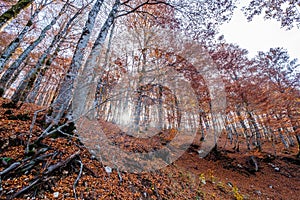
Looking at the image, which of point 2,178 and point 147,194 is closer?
point 2,178

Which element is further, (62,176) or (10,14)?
(10,14)

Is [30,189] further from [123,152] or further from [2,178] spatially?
[123,152]

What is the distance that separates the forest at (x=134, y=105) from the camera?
2.74m

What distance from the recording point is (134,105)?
6.38 meters

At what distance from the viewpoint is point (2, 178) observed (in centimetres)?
198

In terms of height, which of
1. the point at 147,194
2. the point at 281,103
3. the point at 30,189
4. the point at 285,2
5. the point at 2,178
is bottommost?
the point at 147,194

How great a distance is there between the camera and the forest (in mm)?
2738

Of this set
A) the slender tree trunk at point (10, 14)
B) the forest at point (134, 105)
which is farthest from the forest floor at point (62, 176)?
the slender tree trunk at point (10, 14)

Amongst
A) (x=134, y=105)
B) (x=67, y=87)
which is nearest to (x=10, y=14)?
(x=67, y=87)

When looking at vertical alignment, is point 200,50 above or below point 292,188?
above

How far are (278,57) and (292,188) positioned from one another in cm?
1152

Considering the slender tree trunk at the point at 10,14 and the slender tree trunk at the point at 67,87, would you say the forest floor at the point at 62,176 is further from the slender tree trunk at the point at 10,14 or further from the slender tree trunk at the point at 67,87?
the slender tree trunk at the point at 10,14

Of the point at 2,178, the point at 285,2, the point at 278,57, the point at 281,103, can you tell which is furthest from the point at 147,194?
the point at 278,57

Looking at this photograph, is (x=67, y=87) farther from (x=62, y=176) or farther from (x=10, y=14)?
(x=10, y=14)
